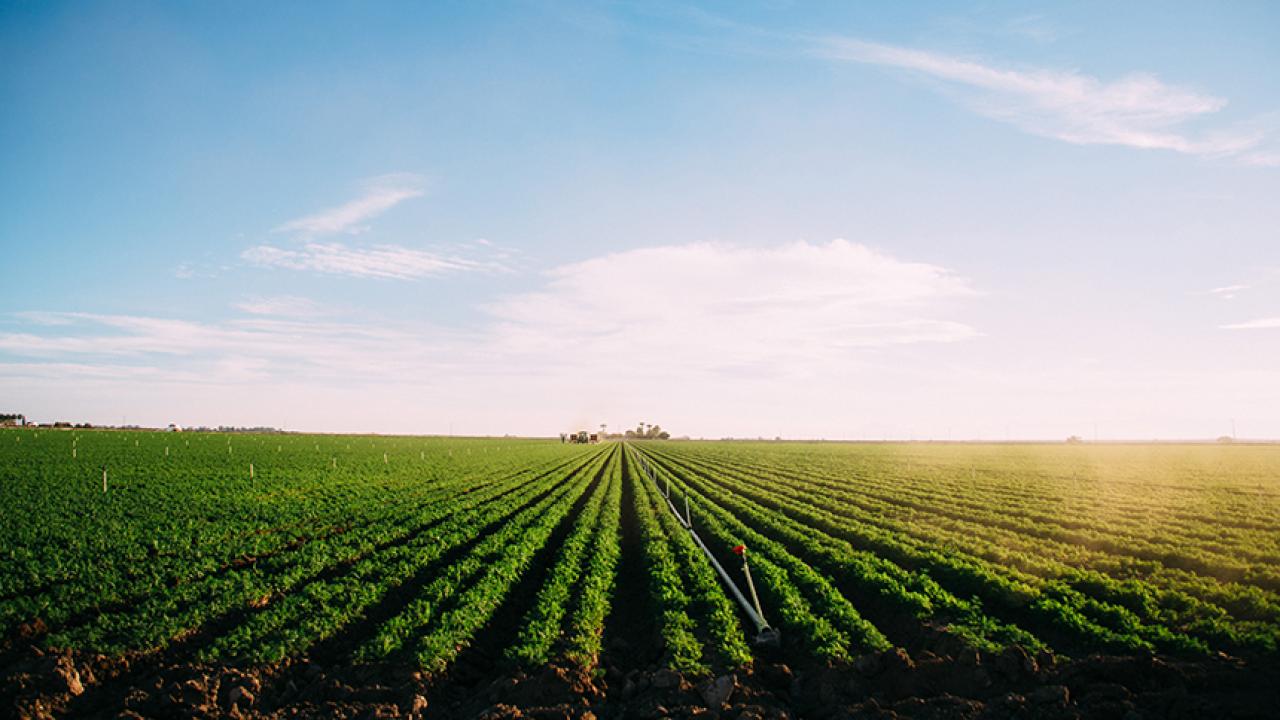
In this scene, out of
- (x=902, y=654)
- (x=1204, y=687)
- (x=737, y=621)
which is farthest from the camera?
(x=737, y=621)

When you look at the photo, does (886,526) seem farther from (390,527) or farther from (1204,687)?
(390,527)

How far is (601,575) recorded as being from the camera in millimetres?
15094

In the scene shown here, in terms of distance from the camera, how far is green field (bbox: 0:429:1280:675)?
1060cm

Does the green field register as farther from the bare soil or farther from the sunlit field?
the bare soil

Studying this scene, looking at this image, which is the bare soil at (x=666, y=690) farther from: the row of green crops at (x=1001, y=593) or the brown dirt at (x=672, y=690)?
the row of green crops at (x=1001, y=593)

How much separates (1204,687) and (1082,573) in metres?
6.24

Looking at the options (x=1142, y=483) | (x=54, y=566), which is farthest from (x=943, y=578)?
(x=1142, y=483)

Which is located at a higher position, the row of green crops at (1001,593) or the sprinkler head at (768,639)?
the row of green crops at (1001,593)

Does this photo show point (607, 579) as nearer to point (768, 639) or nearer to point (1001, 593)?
point (768, 639)

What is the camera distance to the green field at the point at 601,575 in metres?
10.6

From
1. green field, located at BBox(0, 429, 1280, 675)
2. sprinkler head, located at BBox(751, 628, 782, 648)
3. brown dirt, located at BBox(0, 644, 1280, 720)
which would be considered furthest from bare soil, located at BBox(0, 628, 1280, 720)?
sprinkler head, located at BBox(751, 628, 782, 648)

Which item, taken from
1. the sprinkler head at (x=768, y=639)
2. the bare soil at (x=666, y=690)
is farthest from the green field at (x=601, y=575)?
the bare soil at (x=666, y=690)

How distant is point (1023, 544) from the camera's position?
59.3 feet

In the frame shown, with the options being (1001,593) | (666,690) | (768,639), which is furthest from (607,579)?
(1001,593)
